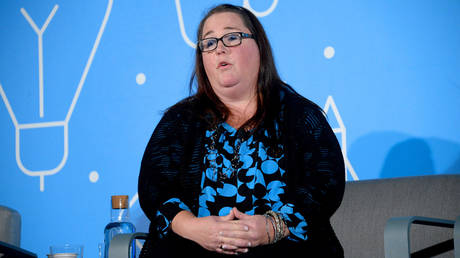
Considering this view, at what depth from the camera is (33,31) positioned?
10.1ft

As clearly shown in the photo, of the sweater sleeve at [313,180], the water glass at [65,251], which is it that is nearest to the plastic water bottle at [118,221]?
the water glass at [65,251]

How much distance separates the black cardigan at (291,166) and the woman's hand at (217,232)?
0.09m

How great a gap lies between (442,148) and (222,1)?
4.07ft

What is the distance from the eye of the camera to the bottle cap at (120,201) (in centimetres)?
251

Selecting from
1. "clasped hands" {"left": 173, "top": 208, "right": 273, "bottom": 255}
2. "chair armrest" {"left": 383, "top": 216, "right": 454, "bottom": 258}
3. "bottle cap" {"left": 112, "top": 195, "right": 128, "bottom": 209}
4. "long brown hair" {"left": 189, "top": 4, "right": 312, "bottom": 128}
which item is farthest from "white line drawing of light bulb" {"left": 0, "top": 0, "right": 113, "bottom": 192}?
"chair armrest" {"left": 383, "top": 216, "right": 454, "bottom": 258}

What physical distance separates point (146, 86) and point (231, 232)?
4.99 ft

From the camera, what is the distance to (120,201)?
8.24 feet

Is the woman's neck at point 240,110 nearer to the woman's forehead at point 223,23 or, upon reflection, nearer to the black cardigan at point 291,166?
the black cardigan at point 291,166

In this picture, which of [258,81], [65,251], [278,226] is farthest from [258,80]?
[65,251]

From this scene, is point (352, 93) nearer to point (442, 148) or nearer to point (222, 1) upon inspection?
point (442, 148)

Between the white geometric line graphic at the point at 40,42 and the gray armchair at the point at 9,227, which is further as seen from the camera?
the white geometric line graphic at the point at 40,42

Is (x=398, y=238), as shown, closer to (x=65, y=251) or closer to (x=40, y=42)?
(x=65, y=251)

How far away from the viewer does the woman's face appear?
Result: 174cm

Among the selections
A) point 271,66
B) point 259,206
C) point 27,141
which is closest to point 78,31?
point 27,141
